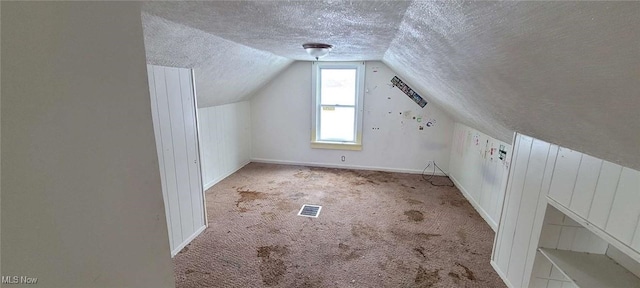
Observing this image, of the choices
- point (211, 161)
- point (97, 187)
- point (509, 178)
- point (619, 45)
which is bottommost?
point (211, 161)

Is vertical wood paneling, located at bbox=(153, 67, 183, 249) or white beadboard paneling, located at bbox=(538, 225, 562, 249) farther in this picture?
vertical wood paneling, located at bbox=(153, 67, 183, 249)

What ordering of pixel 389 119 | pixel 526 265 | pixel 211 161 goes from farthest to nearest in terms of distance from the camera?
1. pixel 389 119
2. pixel 211 161
3. pixel 526 265

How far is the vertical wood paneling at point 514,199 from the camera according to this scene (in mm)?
1929

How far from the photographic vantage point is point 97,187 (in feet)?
1.74

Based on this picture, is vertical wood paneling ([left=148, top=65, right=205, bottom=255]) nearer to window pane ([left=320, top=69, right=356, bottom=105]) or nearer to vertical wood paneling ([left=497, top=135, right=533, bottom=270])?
window pane ([left=320, top=69, right=356, bottom=105])

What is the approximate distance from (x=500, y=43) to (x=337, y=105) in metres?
3.57

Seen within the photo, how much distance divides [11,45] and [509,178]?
2.58m

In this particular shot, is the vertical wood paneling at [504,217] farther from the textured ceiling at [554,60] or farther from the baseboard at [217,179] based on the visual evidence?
the baseboard at [217,179]

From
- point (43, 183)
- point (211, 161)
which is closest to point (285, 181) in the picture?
point (211, 161)

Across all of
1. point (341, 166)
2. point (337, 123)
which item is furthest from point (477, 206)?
point (337, 123)

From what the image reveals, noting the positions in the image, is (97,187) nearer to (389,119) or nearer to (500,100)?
(500,100)

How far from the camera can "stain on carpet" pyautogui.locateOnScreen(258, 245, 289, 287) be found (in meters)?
2.10

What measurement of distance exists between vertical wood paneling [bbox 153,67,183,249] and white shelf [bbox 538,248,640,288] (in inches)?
104

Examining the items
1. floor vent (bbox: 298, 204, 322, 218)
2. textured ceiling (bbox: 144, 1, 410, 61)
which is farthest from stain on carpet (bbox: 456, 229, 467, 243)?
textured ceiling (bbox: 144, 1, 410, 61)
